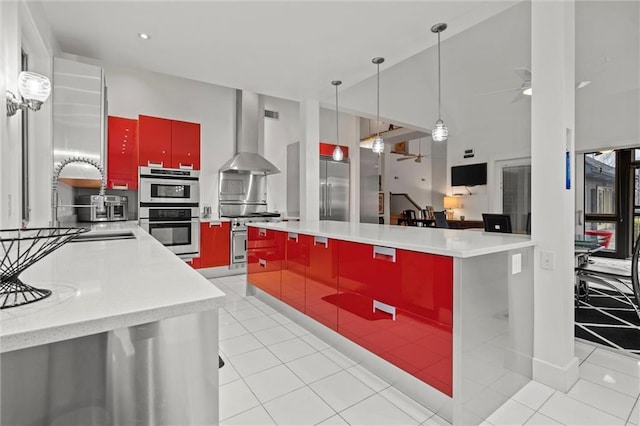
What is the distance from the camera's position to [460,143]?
25.1 feet

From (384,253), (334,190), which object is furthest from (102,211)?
(334,190)

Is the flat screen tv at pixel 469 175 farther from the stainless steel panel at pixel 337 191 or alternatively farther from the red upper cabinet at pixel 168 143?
the red upper cabinet at pixel 168 143

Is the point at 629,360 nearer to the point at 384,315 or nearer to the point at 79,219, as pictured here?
the point at 384,315

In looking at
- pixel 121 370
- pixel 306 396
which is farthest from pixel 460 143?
pixel 121 370

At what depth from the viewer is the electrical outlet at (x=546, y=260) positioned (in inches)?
75.8

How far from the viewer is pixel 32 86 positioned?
1484 mm

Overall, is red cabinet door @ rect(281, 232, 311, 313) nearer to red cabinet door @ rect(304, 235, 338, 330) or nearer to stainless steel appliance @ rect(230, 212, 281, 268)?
red cabinet door @ rect(304, 235, 338, 330)

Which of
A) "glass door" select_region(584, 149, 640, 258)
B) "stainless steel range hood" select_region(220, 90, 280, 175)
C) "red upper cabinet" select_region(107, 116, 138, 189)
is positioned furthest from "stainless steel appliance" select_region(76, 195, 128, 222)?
"glass door" select_region(584, 149, 640, 258)

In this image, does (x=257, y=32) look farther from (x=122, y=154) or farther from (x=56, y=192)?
(x=122, y=154)

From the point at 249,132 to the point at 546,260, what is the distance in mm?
4826

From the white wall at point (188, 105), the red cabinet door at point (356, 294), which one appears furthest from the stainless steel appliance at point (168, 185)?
the red cabinet door at point (356, 294)

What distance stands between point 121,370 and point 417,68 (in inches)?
205

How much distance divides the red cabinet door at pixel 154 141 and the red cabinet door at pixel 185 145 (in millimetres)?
70

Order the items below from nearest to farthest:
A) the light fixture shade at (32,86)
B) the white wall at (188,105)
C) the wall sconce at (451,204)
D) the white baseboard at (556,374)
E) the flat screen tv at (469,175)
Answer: the light fixture shade at (32,86) < the white baseboard at (556,374) < the white wall at (188,105) < the flat screen tv at (469,175) < the wall sconce at (451,204)
